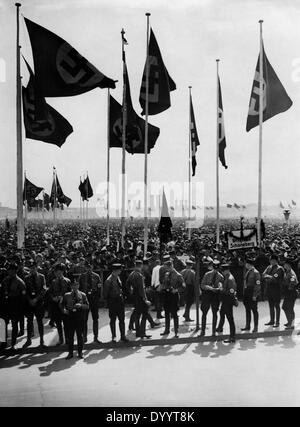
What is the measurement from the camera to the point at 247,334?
10797mm

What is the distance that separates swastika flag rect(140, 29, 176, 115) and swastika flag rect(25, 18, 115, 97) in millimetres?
5392

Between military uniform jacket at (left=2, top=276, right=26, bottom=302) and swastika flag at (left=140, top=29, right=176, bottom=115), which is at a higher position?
swastika flag at (left=140, top=29, right=176, bottom=115)

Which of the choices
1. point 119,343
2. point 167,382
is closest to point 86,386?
point 167,382

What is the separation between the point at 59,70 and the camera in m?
11.9

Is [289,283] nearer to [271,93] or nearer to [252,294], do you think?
[252,294]

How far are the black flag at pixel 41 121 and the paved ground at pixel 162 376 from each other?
6.28 m

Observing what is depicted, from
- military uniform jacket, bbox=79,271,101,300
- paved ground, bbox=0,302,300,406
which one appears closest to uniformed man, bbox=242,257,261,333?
paved ground, bbox=0,302,300,406

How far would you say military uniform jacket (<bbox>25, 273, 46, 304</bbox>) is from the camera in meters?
10.4

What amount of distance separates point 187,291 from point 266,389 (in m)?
5.12

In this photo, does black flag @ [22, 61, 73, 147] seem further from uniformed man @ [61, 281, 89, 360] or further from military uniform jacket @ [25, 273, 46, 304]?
uniformed man @ [61, 281, 89, 360]

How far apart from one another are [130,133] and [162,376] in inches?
519

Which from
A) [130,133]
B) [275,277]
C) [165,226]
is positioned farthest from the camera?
[130,133]

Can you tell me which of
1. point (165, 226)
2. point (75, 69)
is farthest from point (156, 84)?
point (75, 69)

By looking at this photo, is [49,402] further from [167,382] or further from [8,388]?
[167,382]
